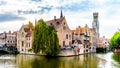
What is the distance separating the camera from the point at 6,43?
309 ft

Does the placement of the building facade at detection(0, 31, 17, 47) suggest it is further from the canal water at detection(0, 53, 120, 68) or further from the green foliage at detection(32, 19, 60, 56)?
the canal water at detection(0, 53, 120, 68)

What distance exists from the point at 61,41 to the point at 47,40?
10.6 m

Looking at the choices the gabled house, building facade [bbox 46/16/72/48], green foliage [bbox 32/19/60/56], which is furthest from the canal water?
the gabled house

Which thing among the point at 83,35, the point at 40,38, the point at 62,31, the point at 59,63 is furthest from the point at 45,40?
the point at 83,35

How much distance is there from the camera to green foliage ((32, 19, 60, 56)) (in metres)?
59.6

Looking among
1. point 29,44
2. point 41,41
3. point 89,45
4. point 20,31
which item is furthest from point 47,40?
point 89,45

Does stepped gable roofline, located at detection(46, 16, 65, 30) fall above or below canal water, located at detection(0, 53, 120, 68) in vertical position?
above

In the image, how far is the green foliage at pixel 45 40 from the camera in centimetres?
5956

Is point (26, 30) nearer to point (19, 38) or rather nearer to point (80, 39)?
point (19, 38)

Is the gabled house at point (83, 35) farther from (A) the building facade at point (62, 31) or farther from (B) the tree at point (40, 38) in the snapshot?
(B) the tree at point (40, 38)

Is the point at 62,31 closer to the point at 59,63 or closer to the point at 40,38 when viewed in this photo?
the point at 40,38

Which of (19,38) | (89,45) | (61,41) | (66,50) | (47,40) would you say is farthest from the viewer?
(89,45)

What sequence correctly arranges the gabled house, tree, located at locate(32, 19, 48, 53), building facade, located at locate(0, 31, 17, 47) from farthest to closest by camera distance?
building facade, located at locate(0, 31, 17, 47) < the gabled house < tree, located at locate(32, 19, 48, 53)

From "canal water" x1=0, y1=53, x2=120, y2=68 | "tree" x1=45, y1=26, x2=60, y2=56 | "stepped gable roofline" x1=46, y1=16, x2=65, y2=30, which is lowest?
"canal water" x1=0, y1=53, x2=120, y2=68
